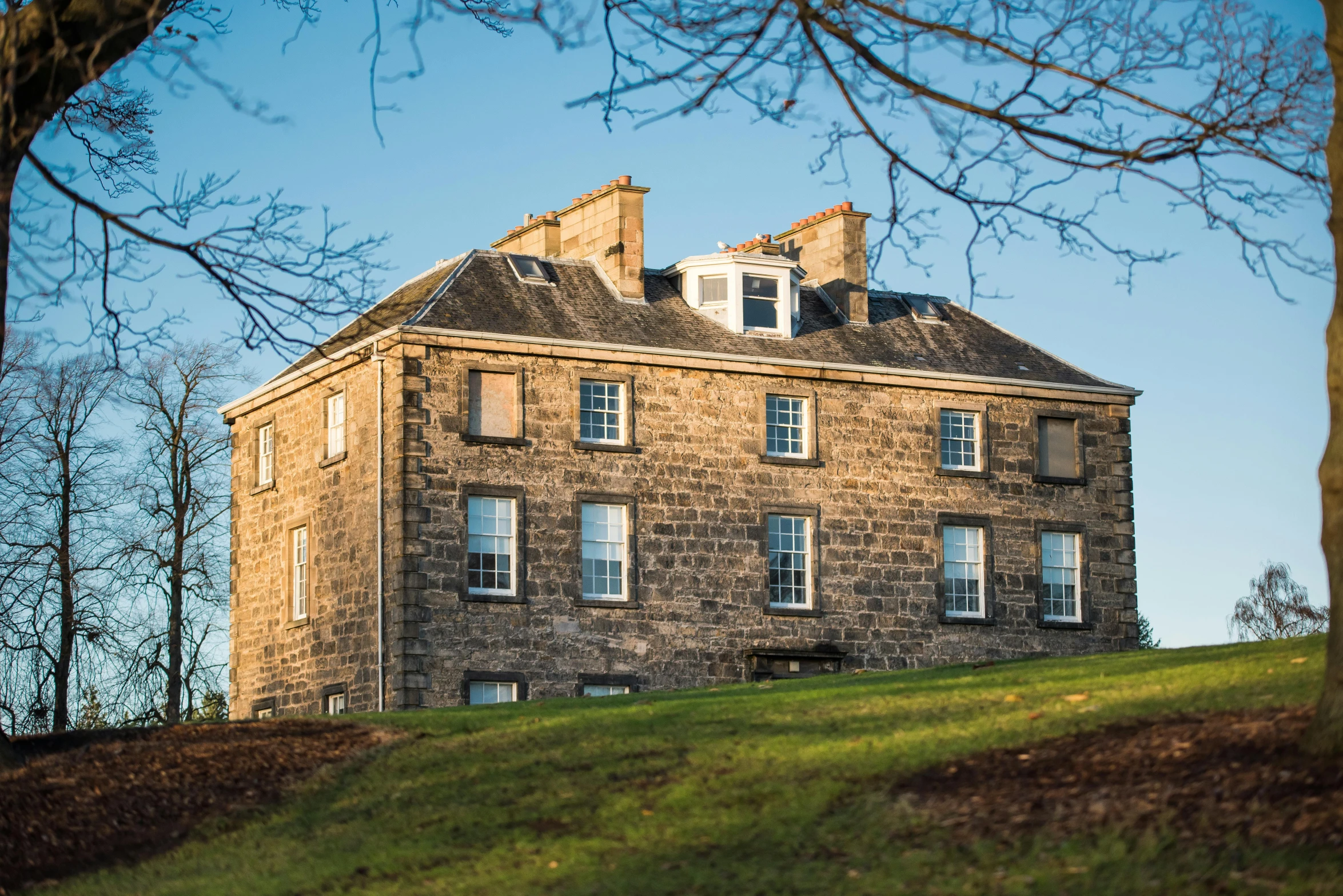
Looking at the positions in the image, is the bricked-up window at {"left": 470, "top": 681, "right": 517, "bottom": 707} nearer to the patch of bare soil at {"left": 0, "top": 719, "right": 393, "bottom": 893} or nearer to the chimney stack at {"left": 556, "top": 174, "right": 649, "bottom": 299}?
the chimney stack at {"left": 556, "top": 174, "right": 649, "bottom": 299}

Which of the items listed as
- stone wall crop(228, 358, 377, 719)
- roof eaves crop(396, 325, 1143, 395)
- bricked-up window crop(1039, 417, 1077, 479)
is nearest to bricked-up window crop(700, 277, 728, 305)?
roof eaves crop(396, 325, 1143, 395)

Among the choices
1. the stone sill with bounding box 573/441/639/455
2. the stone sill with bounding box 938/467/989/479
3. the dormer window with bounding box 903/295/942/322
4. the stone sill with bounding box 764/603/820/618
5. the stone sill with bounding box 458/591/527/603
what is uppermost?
the dormer window with bounding box 903/295/942/322

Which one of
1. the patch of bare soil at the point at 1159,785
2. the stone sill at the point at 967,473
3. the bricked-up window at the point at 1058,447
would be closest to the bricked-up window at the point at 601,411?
the stone sill at the point at 967,473

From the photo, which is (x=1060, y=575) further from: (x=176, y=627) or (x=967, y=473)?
(x=176, y=627)

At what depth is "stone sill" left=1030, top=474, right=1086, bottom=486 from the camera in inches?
1342

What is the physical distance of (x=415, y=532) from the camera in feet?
93.9

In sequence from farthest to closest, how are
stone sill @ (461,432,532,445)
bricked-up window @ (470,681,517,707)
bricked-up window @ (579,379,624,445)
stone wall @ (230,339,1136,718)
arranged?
1. bricked-up window @ (579,379,624,445)
2. stone sill @ (461,432,532,445)
3. stone wall @ (230,339,1136,718)
4. bricked-up window @ (470,681,517,707)

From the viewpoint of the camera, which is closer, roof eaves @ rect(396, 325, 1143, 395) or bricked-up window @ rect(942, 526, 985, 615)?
roof eaves @ rect(396, 325, 1143, 395)

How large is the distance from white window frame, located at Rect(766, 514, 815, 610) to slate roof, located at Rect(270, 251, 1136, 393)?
9.91ft

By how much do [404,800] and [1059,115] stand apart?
6569 millimetres

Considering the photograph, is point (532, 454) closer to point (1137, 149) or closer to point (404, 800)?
point (404, 800)

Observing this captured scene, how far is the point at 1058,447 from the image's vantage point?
34.7 m

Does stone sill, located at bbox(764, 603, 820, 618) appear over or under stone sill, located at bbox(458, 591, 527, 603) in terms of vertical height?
under

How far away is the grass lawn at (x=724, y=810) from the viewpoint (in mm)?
9203
